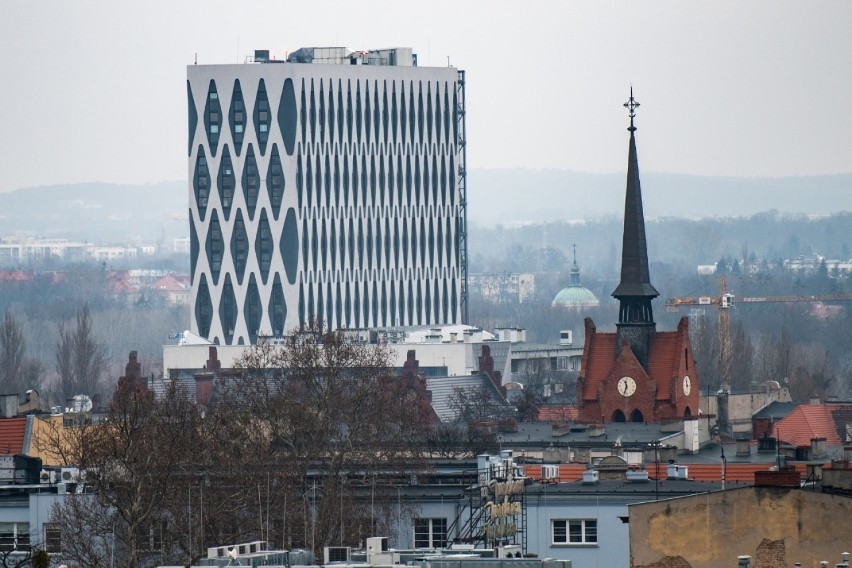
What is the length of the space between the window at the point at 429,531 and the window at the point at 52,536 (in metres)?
9.53

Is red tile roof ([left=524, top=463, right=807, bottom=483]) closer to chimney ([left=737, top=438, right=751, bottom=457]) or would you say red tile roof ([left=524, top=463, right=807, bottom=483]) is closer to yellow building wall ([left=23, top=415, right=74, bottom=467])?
chimney ([left=737, top=438, right=751, bottom=457])

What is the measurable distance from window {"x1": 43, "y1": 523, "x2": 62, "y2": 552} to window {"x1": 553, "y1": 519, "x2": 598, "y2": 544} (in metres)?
12.8

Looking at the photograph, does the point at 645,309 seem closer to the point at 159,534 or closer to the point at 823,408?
the point at 823,408

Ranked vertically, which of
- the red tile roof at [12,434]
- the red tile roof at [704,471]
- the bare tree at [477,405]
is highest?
the red tile roof at [12,434]

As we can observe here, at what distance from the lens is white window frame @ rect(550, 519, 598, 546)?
77.7m

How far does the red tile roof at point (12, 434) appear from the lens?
111m

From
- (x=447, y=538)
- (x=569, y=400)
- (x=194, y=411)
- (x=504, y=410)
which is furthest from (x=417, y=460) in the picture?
(x=569, y=400)

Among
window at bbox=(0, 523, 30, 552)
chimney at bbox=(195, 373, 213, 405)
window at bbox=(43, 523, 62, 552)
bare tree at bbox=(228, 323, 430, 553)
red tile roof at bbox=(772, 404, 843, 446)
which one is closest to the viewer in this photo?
window at bbox=(43, 523, 62, 552)

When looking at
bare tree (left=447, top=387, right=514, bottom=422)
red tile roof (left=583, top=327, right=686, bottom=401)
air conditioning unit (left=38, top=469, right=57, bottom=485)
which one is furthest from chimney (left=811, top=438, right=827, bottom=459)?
bare tree (left=447, top=387, right=514, bottom=422)

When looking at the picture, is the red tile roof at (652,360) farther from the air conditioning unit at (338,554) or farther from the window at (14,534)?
the air conditioning unit at (338,554)

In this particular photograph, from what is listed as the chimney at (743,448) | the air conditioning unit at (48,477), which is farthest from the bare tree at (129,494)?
the chimney at (743,448)

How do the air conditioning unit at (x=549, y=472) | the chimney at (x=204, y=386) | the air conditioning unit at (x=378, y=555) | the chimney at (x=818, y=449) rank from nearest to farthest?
1. the air conditioning unit at (x=378, y=555)
2. the air conditioning unit at (x=549, y=472)
3. the chimney at (x=818, y=449)
4. the chimney at (x=204, y=386)

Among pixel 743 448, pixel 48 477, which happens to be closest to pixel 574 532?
pixel 48 477

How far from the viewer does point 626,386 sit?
137375 mm
